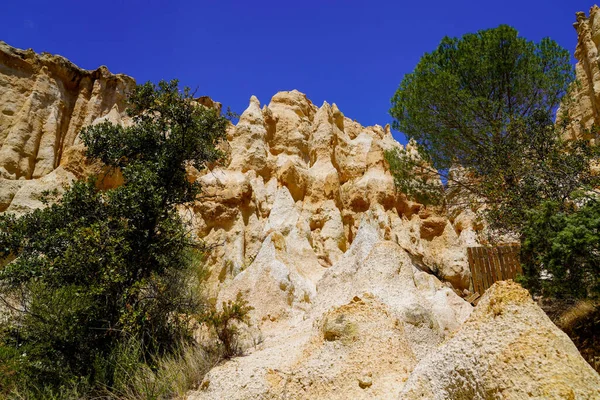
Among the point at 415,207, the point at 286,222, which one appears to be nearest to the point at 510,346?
the point at 286,222

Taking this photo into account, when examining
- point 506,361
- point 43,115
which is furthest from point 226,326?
point 43,115

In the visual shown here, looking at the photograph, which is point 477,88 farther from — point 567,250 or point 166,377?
point 166,377

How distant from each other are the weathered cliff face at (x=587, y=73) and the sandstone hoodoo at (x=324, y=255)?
9cm

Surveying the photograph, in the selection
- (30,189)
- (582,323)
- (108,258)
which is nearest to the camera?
(582,323)

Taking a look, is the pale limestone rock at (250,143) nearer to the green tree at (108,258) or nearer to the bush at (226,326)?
the green tree at (108,258)

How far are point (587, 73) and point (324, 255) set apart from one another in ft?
Answer: 49.3

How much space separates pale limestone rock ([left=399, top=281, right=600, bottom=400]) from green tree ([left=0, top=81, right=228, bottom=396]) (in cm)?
452

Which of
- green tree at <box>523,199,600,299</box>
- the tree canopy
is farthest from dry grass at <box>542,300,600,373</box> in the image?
the tree canopy

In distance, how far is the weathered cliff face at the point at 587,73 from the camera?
17.7 m

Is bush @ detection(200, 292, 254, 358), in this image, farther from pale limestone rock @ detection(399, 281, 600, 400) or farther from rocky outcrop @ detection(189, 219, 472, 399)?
pale limestone rock @ detection(399, 281, 600, 400)

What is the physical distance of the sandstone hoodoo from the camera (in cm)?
333

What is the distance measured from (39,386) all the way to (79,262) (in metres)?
1.80

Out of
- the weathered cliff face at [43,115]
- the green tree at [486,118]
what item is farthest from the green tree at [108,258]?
the weathered cliff face at [43,115]

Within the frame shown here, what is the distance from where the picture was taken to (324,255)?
1557cm
